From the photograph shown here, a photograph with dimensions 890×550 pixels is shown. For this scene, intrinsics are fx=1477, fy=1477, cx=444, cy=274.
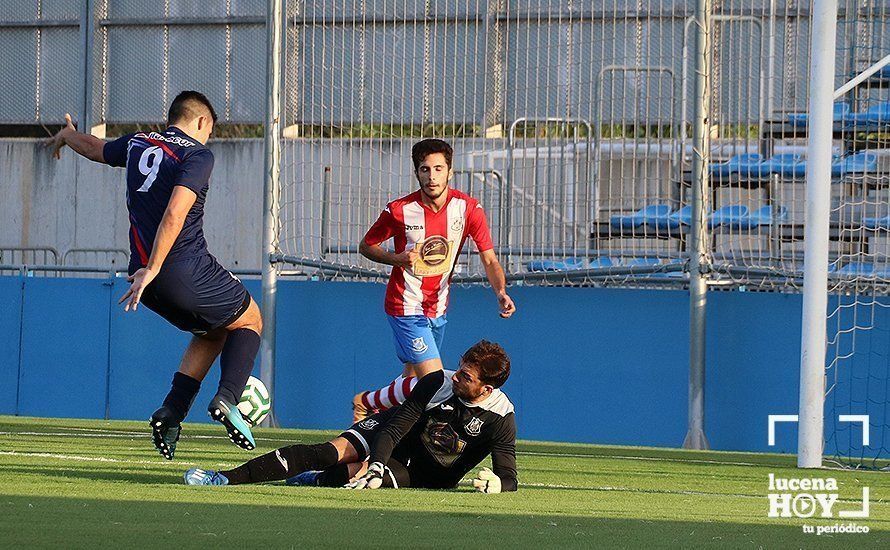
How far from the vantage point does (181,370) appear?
7.56m

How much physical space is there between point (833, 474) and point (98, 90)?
1285 centimetres

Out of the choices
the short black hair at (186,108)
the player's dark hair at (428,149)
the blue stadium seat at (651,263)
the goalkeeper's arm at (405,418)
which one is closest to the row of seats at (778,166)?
the blue stadium seat at (651,263)

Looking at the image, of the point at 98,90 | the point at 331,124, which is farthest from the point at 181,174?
the point at 98,90

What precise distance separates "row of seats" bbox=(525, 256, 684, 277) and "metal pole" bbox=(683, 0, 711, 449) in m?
0.32

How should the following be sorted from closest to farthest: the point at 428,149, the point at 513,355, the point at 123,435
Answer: the point at 428,149 → the point at 123,435 → the point at 513,355

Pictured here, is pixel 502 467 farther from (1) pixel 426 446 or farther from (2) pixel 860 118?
(2) pixel 860 118

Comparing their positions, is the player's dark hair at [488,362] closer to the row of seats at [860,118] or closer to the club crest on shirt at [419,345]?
the club crest on shirt at [419,345]

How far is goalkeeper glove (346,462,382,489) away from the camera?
659cm

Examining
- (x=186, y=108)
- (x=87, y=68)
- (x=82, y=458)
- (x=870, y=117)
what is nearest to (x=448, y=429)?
(x=186, y=108)

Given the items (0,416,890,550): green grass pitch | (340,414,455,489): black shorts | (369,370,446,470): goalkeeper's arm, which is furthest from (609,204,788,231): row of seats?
(369,370,446,470): goalkeeper's arm

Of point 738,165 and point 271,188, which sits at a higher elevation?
point 738,165

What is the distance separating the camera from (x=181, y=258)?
722 cm

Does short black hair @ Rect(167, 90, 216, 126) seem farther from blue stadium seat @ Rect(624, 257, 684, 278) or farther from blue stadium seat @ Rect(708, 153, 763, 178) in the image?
blue stadium seat @ Rect(708, 153, 763, 178)

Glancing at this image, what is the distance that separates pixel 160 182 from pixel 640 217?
6.73 m
